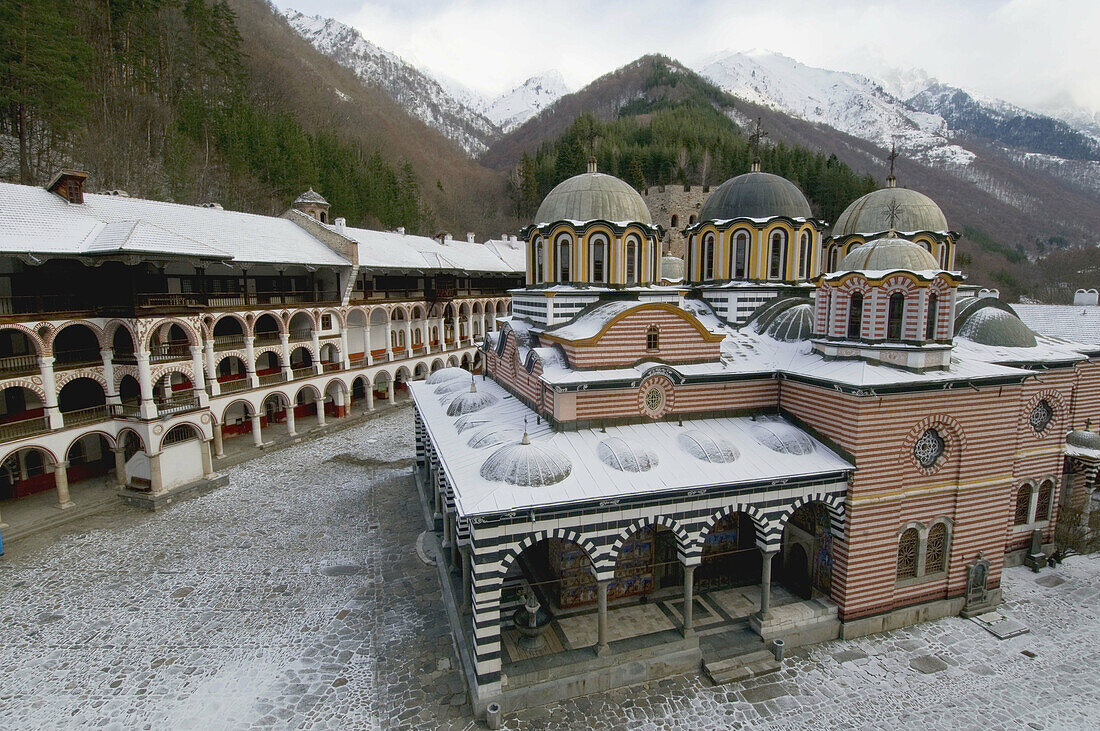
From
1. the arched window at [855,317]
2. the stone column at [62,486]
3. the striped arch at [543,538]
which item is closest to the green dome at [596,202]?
the arched window at [855,317]

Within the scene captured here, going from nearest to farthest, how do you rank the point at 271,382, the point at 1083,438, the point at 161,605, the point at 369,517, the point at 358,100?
the point at 161,605, the point at 1083,438, the point at 369,517, the point at 271,382, the point at 358,100

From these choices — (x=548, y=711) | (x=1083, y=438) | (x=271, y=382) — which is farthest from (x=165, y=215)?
(x=1083, y=438)

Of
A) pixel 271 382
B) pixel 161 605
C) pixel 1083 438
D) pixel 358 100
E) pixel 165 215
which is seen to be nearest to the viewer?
pixel 161 605

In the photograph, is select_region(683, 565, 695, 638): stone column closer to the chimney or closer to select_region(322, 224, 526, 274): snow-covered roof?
the chimney

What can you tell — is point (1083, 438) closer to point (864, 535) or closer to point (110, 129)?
point (864, 535)

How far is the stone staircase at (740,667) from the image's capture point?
11.7 m

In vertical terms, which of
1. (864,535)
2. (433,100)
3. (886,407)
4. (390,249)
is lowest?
(864,535)

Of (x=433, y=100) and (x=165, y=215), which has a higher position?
(x=433, y=100)

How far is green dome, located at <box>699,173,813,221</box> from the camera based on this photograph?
61.8ft

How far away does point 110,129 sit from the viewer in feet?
115

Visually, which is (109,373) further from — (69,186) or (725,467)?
(725,467)

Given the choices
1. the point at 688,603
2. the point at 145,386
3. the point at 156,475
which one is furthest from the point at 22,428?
→ the point at 688,603

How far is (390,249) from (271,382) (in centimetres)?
1271

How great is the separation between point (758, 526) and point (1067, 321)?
20038mm
